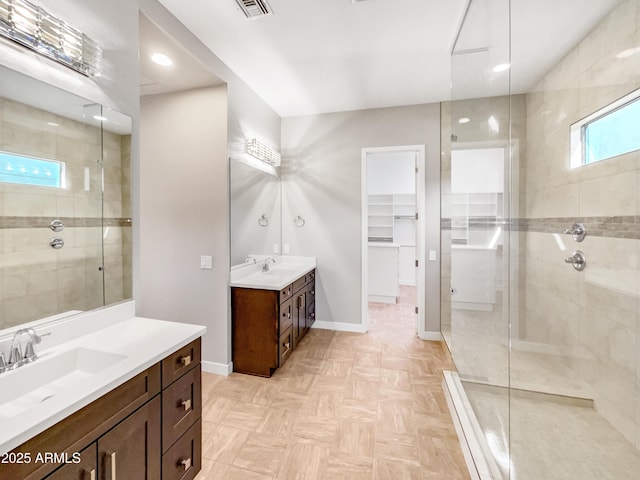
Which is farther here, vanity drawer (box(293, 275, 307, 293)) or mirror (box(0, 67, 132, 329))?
vanity drawer (box(293, 275, 307, 293))

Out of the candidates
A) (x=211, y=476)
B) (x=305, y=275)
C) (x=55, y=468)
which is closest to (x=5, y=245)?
(x=55, y=468)

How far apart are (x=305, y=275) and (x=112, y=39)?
250 cm

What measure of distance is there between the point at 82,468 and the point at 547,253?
266 cm

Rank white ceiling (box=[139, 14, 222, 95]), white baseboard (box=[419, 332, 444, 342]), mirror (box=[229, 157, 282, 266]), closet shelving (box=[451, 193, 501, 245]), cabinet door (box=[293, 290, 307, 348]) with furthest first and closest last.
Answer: white baseboard (box=[419, 332, 444, 342])
cabinet door (box=[293, 290, 307, 348])
mirror (box=[229, 157, 282, 266])
closet shelving (box=[451, 193, 501, 245])
white ceiling (box=[139, 14, 222, 95])

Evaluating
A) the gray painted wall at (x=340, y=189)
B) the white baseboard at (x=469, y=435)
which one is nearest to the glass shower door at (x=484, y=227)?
the white baseboard at (x=469, y=435)

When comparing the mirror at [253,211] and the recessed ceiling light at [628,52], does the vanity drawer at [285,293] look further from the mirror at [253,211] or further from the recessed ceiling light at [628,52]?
the recessed ceiling light at [628,52]

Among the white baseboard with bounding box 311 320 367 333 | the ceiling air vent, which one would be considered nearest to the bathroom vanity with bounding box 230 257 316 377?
the white baseboard with bounding box 311 320 367 333

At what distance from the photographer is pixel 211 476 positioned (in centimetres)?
151

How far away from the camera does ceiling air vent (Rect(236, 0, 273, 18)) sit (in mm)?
1715

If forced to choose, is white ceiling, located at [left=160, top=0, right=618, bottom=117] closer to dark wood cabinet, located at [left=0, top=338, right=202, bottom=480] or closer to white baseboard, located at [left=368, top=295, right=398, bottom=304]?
dark wood cabinet, located at [left=0, top=338, right=202, bottom=480]

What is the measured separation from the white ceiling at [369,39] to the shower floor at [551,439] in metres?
2.05

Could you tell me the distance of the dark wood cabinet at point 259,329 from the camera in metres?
2.47

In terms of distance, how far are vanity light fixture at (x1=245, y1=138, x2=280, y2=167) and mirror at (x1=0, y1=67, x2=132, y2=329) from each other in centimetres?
135

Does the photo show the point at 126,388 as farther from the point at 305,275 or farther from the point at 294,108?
the point at 294,108
